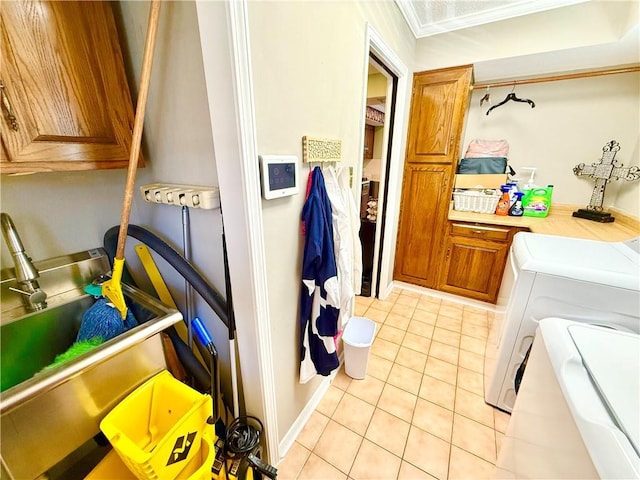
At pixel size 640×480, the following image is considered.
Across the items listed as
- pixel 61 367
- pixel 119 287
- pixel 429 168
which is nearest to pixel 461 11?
pixel 429 168

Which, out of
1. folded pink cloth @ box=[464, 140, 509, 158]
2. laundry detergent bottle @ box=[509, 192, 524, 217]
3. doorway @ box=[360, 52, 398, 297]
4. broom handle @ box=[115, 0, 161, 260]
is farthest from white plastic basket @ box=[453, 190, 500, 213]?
broom handle @ box=[115, 0, 161, 260]

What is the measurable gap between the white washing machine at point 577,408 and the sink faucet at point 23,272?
170cm

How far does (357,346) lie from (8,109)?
70.3 inches

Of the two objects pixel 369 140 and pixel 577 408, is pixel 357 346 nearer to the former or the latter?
pixel 577 408

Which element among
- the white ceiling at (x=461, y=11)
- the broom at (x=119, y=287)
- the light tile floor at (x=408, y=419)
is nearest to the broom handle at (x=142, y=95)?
the broom at (x=119, y=287)

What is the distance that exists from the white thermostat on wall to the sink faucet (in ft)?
2.90

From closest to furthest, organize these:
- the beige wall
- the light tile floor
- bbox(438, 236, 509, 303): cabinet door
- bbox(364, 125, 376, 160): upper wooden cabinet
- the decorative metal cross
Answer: the beige wall → the light tile floor → the decorative metal cross → bbox(438, 236, 509, 303): cabinet door → bbox(364, 125, 376, 160): upper wooden cabinet

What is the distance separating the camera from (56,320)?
966 millimetres

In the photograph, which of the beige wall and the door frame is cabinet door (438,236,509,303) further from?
the beige wall

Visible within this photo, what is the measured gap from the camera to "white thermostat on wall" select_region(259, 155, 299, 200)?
0.83 m

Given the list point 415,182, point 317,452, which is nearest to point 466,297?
point 415,182

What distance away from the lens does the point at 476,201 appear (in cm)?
237

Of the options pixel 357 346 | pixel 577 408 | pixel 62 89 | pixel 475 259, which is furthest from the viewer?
pixel 475 259

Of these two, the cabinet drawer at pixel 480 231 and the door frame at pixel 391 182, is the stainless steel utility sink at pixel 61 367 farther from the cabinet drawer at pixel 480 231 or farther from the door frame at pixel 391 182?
the cabinet drawer at pixel 480 231
